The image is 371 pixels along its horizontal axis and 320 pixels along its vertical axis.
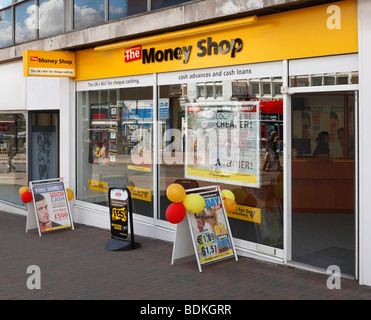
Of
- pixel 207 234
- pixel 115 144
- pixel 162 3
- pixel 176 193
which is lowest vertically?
pixel 207 234

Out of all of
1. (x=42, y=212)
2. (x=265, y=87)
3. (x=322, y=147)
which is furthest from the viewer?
(x=322, y=147)

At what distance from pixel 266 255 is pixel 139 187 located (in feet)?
10.4

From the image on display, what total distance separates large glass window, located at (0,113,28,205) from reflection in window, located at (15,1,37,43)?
6.11 ft

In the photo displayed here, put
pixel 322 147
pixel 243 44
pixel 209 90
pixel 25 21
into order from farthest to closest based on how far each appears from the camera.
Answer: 1. pixel 25 21
2. pixel 322 147
3. pixel 209 90
4. pixel 243 44

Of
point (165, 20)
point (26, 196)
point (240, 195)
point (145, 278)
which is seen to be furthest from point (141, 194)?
point (165, 20)

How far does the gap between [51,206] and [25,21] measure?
5137 mm

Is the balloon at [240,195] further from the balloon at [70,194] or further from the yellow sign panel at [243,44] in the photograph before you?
the balloon at [70,194]

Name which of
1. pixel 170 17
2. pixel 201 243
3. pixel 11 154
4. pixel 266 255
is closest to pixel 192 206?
pixel 201 243

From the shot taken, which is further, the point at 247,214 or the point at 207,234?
the point at 247,214

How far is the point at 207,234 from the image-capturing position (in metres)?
7.09

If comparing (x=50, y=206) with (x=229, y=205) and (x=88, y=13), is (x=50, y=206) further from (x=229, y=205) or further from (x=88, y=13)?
(x=88, y=13)

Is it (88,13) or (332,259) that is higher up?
(88,13)

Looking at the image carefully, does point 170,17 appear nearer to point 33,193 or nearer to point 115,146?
point 115,146

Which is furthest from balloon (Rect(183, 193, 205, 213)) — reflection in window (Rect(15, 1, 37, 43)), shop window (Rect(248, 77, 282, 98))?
reflection in window (Rect(15, 1, 37, 43))
